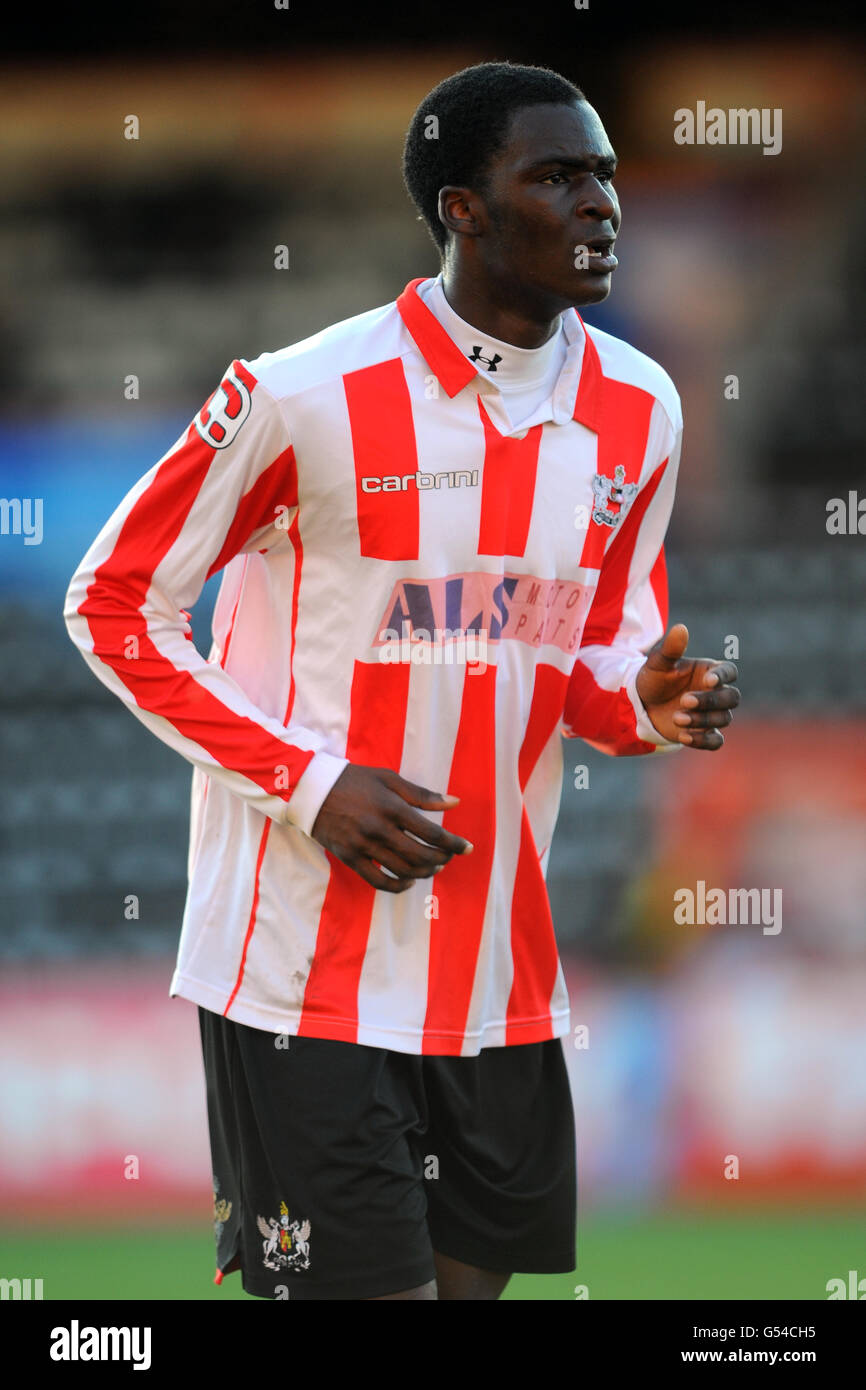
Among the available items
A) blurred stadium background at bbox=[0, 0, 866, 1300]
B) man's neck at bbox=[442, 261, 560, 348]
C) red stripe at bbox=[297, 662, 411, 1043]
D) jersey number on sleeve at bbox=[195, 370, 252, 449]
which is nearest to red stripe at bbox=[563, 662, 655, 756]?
red stripe at bbox=[297, 662, 411, 1043]

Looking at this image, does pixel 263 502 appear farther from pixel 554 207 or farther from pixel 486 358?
pixel 554 207

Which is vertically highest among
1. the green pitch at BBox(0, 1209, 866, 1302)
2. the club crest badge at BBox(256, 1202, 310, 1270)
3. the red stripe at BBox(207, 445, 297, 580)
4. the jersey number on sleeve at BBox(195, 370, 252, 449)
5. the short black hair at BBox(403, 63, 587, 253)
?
the short black hair at BBox(403, 63, 587, 253)

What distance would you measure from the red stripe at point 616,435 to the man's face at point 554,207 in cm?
16

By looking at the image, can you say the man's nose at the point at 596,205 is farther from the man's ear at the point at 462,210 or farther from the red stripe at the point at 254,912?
the red stripe at the point at 254,912

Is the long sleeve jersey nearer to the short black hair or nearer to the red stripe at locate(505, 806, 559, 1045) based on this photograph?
the red stripe at locate(505, 806, 559, 1045)

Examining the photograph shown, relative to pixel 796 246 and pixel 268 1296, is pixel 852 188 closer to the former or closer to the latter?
pixel 796 246

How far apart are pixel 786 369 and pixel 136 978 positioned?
2.24 meters

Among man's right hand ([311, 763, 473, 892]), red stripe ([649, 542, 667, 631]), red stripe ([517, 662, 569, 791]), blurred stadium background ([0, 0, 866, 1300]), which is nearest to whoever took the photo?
man's right hand ([311, 763, 473, 892])

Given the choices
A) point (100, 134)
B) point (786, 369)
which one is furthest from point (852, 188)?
point (100, 134)

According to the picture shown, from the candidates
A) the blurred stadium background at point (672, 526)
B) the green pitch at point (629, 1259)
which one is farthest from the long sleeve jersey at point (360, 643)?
the blurred stadium background at point (672, 526)

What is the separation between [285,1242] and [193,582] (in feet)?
2.54

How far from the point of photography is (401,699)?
2.13m

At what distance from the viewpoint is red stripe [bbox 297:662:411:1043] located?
6.97 feet

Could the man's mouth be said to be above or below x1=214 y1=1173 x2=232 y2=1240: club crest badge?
above
